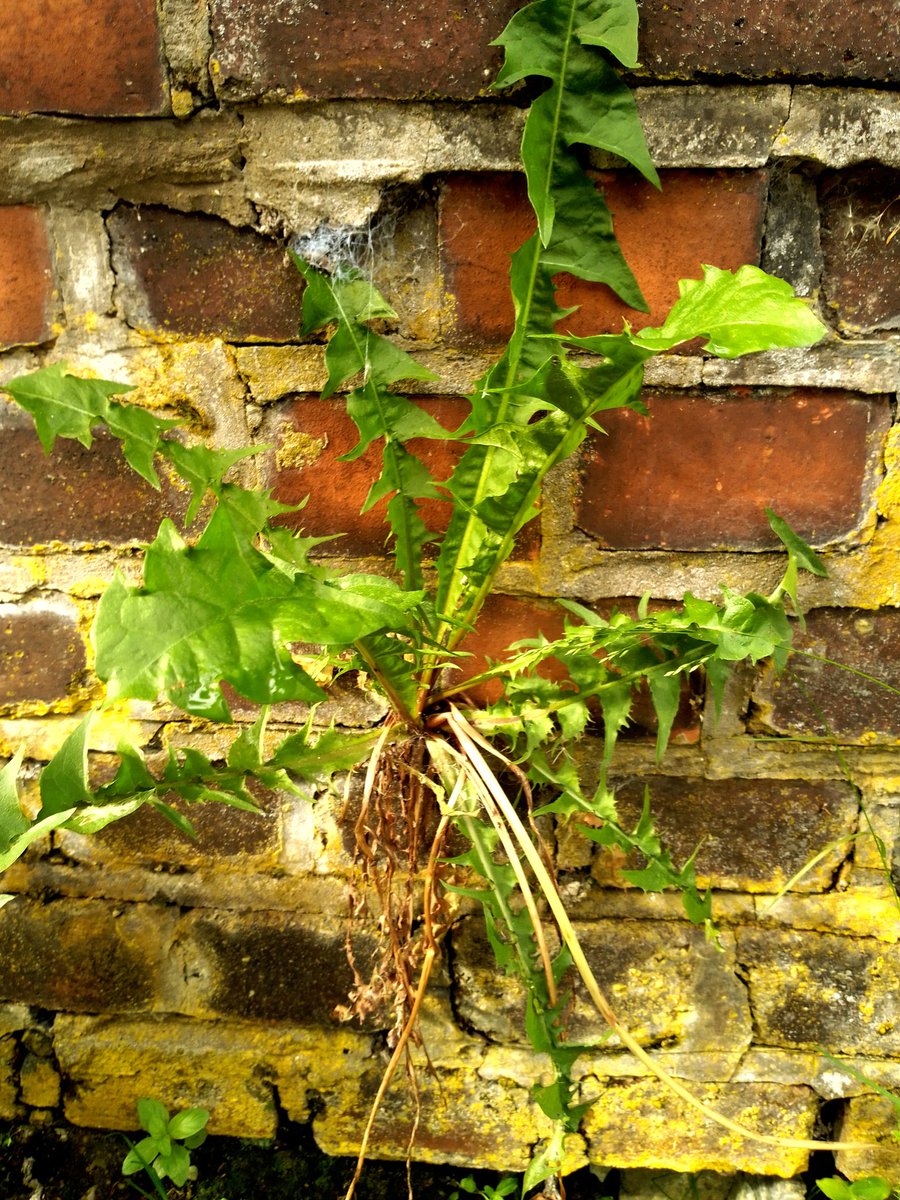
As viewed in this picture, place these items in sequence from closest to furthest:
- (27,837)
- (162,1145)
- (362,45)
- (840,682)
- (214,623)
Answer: (214,623) → (27,837) → (362,45) → (840,682) → (162,1145)

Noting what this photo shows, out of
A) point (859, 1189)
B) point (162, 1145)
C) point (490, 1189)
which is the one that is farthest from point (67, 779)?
point (859, 1189)

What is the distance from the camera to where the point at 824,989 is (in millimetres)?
790

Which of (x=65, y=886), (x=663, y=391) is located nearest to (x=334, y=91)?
(x=663, y=391)

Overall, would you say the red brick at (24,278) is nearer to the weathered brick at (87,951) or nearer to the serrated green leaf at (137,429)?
the serrated green leaf at (137,429)

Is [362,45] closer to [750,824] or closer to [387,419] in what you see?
[387,419]

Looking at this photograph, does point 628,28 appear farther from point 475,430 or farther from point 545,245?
point 475,430

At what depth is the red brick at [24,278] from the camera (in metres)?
0.67

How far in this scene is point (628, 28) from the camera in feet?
1.83

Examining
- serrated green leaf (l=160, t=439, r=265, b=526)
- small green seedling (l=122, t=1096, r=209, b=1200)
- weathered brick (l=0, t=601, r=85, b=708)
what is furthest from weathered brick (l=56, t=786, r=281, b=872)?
serrated green leaf (l=160, t=439, r=265, b=526)

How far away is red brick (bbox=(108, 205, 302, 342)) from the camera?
0.67 metres

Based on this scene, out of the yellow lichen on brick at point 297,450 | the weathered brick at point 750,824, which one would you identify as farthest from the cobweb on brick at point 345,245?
the weathered brick at point 750,824

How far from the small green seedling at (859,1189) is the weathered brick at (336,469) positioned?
27.2 inches

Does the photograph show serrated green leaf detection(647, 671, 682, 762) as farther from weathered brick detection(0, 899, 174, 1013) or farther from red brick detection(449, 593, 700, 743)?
weathered brick detection(0, 899, 174, 1013)

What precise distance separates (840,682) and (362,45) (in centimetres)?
61
